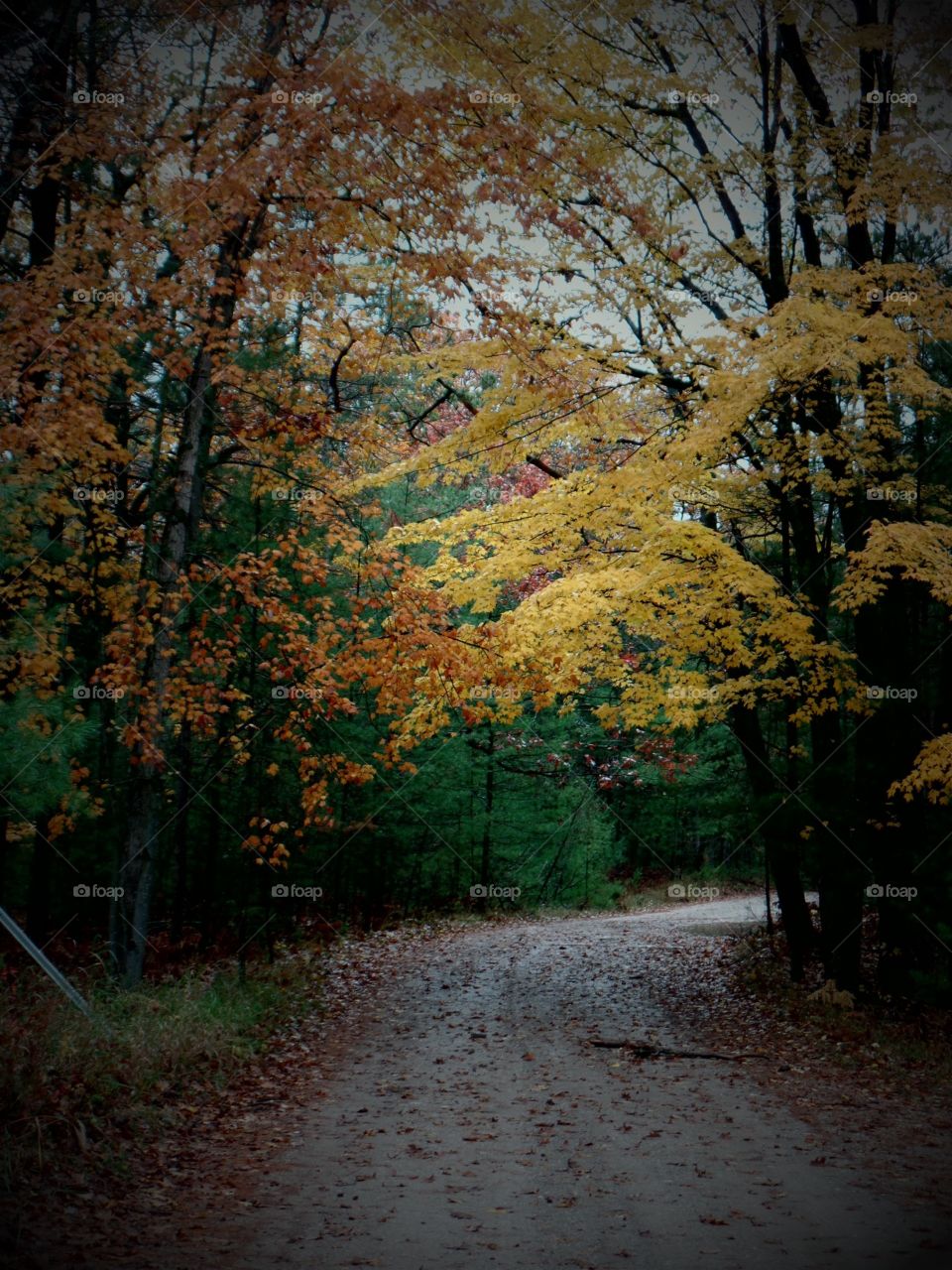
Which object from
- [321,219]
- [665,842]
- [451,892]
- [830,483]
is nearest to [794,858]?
[830,483]

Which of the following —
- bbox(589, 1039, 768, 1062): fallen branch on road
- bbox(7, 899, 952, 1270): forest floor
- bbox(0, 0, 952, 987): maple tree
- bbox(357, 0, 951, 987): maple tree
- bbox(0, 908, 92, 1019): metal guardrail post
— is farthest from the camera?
bbox(357, 0, 951, 987): maple tree

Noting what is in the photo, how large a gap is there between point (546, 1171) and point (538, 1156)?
312 mm

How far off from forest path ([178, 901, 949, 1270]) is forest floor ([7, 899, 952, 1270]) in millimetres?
21

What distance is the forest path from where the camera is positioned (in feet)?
14.8

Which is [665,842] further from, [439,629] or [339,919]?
[439,629]

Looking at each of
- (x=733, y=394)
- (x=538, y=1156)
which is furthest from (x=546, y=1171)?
(x=733, y=394)

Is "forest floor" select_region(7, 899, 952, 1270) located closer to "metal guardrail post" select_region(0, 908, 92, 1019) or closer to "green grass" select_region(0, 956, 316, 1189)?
"green grass" select_region(0, 956, 316, 1189)

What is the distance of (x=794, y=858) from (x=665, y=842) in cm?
2737

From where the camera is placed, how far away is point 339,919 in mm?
18938

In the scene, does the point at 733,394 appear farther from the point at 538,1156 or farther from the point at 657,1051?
the point at 538,1156

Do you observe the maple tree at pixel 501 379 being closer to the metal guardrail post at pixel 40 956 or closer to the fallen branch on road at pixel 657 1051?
the metal guardrail post at pixel 40 956

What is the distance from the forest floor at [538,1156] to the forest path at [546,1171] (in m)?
0.02

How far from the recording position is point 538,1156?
6.06m

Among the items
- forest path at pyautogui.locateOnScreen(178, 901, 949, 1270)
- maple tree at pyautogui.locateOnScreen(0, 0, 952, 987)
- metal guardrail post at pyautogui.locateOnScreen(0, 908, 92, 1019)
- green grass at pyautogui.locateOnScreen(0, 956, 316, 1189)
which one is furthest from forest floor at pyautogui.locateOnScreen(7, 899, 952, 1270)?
maple tree at pyautogui.locateOnScreen(0, 0, 952, 987)
